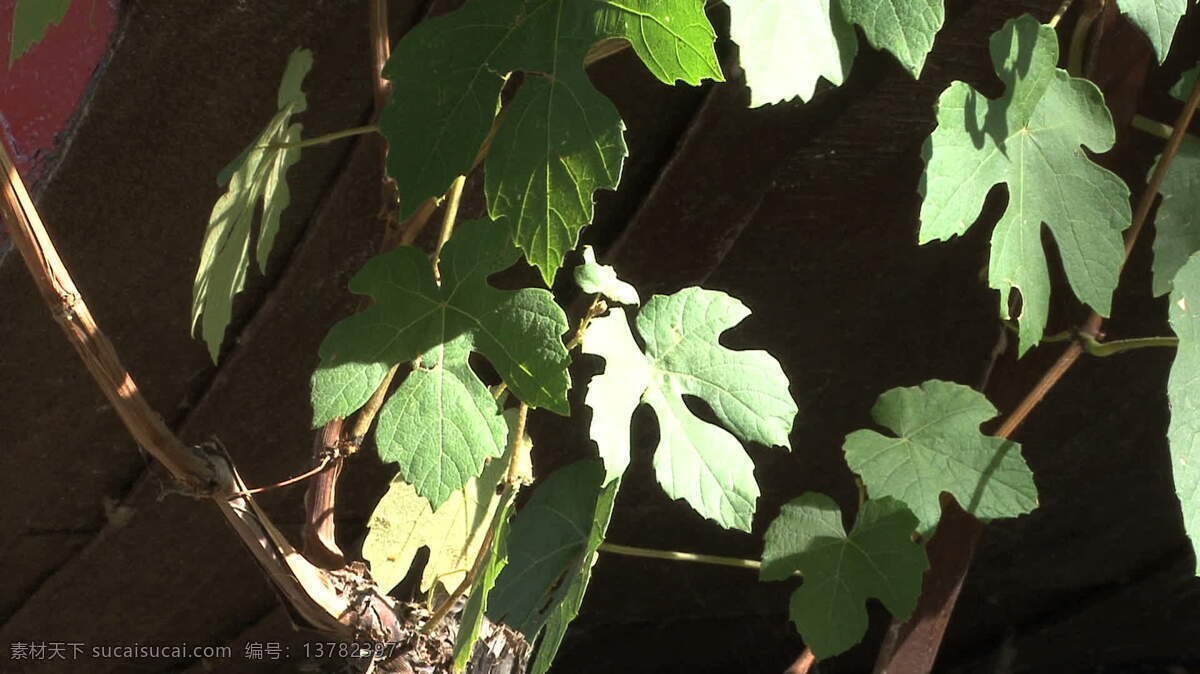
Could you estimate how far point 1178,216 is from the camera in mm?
1079

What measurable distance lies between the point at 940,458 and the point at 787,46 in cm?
59

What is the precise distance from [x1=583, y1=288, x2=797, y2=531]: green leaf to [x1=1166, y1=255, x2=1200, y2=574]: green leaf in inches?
11.7

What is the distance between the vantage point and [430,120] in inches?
31.0

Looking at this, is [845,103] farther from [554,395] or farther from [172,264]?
[172,264]

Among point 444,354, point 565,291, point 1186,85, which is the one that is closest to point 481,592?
point 444,354

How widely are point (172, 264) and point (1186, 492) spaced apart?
3.78 feet

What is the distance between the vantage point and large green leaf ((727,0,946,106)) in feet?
2.40

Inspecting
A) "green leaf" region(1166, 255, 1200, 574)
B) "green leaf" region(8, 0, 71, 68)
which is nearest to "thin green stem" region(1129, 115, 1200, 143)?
"green leaf" region(1166, 255, 1200, 574)

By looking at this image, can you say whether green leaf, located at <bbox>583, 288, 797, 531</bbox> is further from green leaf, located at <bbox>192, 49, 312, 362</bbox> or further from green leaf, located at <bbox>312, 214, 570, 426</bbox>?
green leaf, located at <bbox>192, 49, 312, 362</bbox>

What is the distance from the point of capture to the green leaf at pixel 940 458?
1144 mm

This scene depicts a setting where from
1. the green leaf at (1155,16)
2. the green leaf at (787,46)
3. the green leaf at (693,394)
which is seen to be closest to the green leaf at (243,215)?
the green leaf at (693,394)

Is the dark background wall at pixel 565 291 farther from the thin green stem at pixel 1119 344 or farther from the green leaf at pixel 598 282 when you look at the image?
the green leaf at pixel 598 282

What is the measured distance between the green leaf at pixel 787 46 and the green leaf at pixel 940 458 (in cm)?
51

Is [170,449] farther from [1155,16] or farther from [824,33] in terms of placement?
[1155,16]
